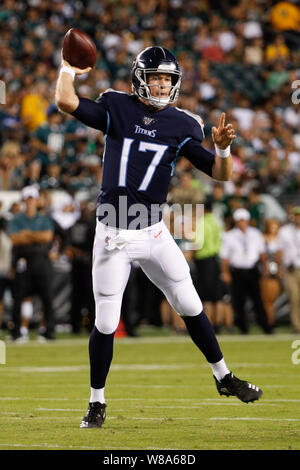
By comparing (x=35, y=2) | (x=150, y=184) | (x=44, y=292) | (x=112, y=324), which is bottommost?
(x=44, y=292)

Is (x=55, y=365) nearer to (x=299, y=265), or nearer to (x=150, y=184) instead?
(x=150, y=184)

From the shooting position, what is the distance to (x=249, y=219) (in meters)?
16.1

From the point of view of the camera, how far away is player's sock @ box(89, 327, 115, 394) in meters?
6.18

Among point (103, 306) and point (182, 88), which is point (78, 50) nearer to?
point (103, 306)

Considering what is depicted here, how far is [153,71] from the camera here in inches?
245

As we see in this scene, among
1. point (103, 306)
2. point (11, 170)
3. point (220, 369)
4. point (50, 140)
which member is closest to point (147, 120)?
point (103, 306)

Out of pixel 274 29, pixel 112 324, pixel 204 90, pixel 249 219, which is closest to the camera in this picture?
pixel 112 324

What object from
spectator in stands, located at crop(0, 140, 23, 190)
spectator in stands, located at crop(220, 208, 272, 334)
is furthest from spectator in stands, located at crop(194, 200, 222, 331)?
spectator in stands, located at crop(0, 140, 23, 190)

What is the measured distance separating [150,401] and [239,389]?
4.49 ft

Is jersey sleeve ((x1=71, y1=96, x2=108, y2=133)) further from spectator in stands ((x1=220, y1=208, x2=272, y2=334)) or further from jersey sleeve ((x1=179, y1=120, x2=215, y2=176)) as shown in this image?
spectator in stands ((x1=220, y1=208, x2=272, y2=334))

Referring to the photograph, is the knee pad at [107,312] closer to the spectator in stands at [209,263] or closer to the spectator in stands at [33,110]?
the spectator in stands at [209,263]

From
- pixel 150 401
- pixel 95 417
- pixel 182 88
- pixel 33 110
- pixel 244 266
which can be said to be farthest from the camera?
pixel 182 88

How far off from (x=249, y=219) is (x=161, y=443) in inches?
428

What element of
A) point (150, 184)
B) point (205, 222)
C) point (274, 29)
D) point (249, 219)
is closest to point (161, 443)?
point (150, 184)
